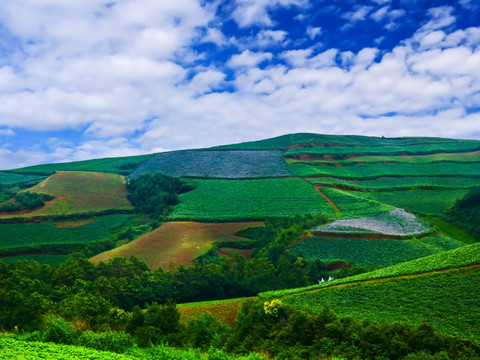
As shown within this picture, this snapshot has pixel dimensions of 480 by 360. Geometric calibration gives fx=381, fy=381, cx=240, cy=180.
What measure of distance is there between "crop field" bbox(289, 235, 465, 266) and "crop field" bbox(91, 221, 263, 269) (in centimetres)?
1483

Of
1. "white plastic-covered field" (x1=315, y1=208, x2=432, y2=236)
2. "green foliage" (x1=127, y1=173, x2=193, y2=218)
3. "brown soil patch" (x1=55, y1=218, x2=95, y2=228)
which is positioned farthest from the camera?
"green foliage" (x1=127, y1=173, x2=193, y2=218)

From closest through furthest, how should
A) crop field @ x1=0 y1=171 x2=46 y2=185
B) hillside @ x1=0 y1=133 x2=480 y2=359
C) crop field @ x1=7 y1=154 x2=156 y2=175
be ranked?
hillside @ x1=0 y1=133 x2=480 y2=359 → crop field @ x1=0 y1=171 x2=46 y2=185 → crop field @ x1=7 y1=154 x2=156 y2=175

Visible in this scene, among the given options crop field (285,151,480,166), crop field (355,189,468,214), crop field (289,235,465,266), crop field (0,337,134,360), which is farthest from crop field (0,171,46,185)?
crop field (0,337,134,360)

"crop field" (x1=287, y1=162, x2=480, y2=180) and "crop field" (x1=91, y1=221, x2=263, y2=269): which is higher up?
"crop field" (x1=287, y1=162, x2=480, y2=180)

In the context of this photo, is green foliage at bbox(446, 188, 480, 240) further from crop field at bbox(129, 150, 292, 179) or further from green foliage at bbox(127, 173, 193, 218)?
green foliage at bbox(127, 173, 193, 218)

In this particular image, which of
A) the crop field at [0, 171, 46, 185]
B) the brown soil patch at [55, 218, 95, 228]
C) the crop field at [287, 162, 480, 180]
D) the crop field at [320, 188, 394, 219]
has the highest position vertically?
the crop field at [0, 171, 46, 185]

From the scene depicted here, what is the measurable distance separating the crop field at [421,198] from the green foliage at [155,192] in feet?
140

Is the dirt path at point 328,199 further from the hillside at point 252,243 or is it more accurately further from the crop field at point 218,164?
the crop field at point 218,164

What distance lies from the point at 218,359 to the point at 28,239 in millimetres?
58867

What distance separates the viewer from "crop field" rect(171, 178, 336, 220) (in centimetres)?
7462

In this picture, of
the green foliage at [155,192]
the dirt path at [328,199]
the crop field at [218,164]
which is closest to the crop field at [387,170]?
the crop field at [218,164]

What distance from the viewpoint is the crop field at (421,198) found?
7981 centimetres

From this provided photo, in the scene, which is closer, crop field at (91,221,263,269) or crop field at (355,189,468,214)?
crop field at (91,221,263,269)

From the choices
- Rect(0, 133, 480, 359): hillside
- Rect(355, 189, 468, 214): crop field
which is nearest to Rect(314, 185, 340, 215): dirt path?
Rect(0, 133, 480, 359): hillside
